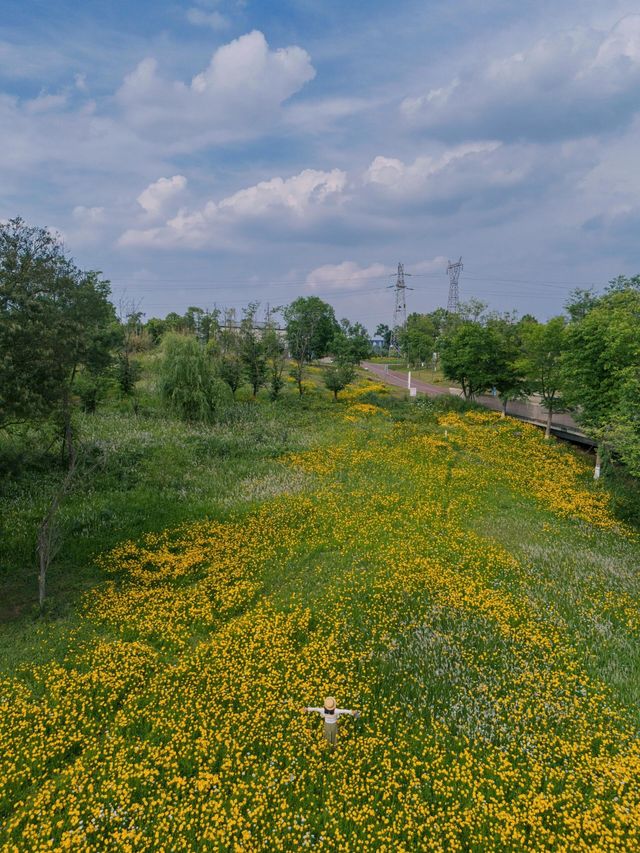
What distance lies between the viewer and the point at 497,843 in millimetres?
5777

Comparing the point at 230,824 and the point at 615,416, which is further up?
the point at 615,416

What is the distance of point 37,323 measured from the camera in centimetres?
932

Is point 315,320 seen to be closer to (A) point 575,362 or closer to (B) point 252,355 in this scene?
(B) point 252,355

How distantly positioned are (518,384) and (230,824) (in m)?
35.9

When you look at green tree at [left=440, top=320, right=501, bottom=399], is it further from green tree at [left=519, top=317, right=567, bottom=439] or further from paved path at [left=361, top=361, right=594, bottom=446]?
green tree at [left=519, top=317, right=567, bottom=439]

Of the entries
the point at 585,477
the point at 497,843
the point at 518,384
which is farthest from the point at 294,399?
the point at 497,843

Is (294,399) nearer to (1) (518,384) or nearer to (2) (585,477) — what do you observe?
(1) (518,384)

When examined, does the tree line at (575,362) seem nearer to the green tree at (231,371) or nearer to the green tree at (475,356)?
the green tree at (475,356)

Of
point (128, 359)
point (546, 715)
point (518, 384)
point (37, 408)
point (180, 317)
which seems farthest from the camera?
point (180, 317)

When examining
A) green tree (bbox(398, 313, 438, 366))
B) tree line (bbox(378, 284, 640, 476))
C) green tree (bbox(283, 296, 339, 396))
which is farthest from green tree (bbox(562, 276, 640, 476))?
green tree (bbox(398, 313, 438, 366))

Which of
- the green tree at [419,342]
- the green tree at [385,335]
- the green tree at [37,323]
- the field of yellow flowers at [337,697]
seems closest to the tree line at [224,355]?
the green tree at [37,323]

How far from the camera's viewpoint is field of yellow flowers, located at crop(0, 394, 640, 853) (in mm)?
5961

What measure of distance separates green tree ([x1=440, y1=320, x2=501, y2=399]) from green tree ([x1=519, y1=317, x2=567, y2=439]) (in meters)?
5.29

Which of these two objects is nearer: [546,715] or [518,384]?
[546,715]
